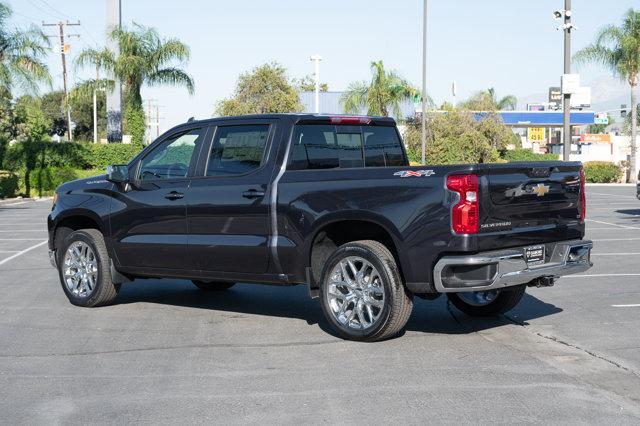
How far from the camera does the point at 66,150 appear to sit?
4659 cm

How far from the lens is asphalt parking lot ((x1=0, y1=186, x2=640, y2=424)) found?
18.7 feet

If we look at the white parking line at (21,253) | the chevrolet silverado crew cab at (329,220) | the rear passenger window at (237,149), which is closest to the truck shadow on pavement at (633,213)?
the white parking line at (21,253)

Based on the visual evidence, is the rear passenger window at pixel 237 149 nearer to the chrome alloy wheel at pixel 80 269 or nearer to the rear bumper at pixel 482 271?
the chrome alloy wheel at pixel 80 269

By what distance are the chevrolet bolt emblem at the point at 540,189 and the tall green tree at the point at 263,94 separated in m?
52.0

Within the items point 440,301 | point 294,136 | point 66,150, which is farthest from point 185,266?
point 66,150

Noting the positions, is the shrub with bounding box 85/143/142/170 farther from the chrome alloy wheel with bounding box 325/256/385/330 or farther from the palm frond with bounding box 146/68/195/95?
the chrome alloy wheel with bounding box 325/256/385/330

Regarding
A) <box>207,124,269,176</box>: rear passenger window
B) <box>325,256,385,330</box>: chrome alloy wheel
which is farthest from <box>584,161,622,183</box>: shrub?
<box>325,256,385,330</box>: chrome alloy wheel

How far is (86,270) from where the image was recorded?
32.8 ft

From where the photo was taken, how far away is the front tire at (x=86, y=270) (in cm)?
982

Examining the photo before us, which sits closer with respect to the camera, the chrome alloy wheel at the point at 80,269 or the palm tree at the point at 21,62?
the chrome alloy wheel at the point at 80,269

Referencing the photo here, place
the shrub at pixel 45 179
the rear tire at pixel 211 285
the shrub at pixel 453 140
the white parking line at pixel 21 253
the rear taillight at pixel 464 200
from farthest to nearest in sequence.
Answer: the shrub at pixel 453 140, the shrub at pixel 45 179, the white parking line at pixel 21 253, the rear tire at pixel 211 285, the rear taillight at pixel 464 200

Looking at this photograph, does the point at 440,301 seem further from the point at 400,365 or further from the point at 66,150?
the point at 66,150

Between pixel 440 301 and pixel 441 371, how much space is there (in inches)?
136

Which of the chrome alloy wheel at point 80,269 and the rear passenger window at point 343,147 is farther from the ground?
the rear passenger window at point 343,147
